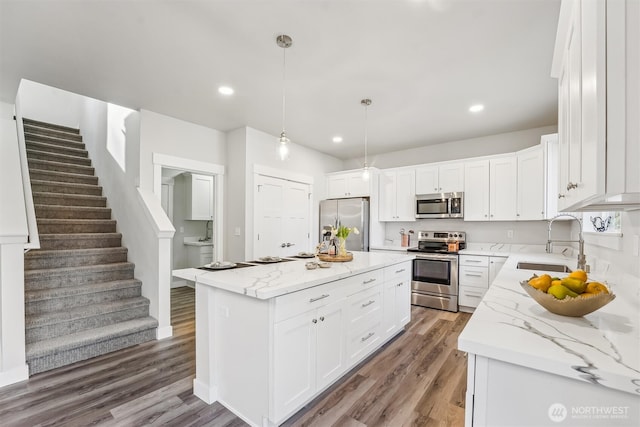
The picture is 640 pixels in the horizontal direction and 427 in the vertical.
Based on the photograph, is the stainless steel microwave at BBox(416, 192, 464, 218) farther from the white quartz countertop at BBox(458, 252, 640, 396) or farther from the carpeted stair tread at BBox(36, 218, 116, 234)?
the carpeted stair tread at BBox(36, 218, 116, 234)

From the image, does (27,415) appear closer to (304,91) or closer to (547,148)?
(304,91)

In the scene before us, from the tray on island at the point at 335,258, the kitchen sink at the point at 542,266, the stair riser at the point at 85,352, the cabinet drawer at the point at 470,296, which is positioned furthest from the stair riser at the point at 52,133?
the kitchen sink at the point at 542,266

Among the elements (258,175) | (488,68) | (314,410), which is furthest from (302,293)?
(258,175)

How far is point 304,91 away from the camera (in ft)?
9.92

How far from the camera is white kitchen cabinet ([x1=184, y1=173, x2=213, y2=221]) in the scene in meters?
5.64

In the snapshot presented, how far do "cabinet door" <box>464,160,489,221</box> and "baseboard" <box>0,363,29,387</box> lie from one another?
519cm

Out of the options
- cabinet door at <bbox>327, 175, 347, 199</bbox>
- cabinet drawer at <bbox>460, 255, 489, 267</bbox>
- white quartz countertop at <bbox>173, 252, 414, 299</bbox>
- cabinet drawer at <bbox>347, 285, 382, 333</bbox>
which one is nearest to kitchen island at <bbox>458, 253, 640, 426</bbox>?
white quartz countertop at <bbox>173, 252, 414, 299</bbox>

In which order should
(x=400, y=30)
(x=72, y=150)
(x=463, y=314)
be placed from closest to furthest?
(x=400, y=30) → (x=463, y=314) → (x=72, y=150)

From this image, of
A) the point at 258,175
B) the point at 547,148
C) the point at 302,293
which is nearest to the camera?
the point at 302,293

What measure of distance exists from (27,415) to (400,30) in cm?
363

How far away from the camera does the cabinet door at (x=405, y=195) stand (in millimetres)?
4871

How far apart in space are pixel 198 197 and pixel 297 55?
412cm

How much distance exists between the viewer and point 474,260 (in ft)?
13.2

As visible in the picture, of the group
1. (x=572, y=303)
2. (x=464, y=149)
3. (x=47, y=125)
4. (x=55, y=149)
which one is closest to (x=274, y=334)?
(x=572, y=303)
